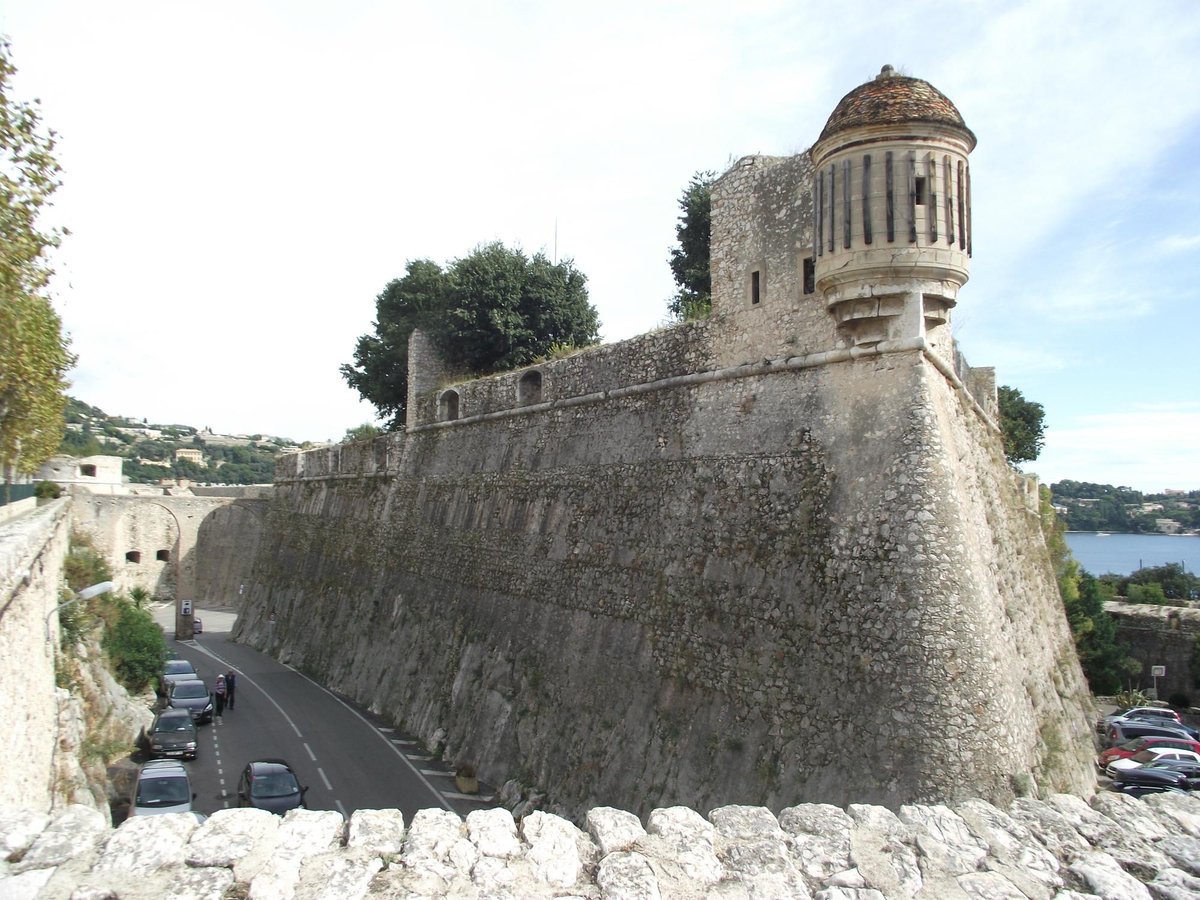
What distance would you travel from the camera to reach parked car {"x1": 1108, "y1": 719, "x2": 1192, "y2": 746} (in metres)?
20.3

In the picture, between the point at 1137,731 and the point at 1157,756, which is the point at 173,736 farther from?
the point at 1137,731

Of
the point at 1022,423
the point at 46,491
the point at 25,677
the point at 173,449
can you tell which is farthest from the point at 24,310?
the point at 173,449

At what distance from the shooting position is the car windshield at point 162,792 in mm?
12984

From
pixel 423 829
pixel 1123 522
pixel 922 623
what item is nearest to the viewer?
pixel 423 829

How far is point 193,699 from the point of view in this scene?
21312mm

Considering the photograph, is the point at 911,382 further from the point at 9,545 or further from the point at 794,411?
the point at 9,545

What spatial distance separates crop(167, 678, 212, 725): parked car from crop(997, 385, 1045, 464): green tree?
102ft

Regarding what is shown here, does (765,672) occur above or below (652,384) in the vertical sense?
below

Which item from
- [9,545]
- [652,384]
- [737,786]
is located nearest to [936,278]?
[652,384]

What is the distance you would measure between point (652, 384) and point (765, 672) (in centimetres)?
548

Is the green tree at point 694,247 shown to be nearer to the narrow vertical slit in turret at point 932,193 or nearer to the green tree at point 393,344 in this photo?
the green tree at point 393,344

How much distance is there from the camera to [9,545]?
9805mm

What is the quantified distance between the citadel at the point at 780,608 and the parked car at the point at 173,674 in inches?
364

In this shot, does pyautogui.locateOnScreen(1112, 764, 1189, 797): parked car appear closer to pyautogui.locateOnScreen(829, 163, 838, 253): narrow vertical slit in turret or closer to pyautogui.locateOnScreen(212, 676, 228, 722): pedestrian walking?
pyautogui.locateOnScreen(829, 163, 838, 253): narrow vertical slit in turret
